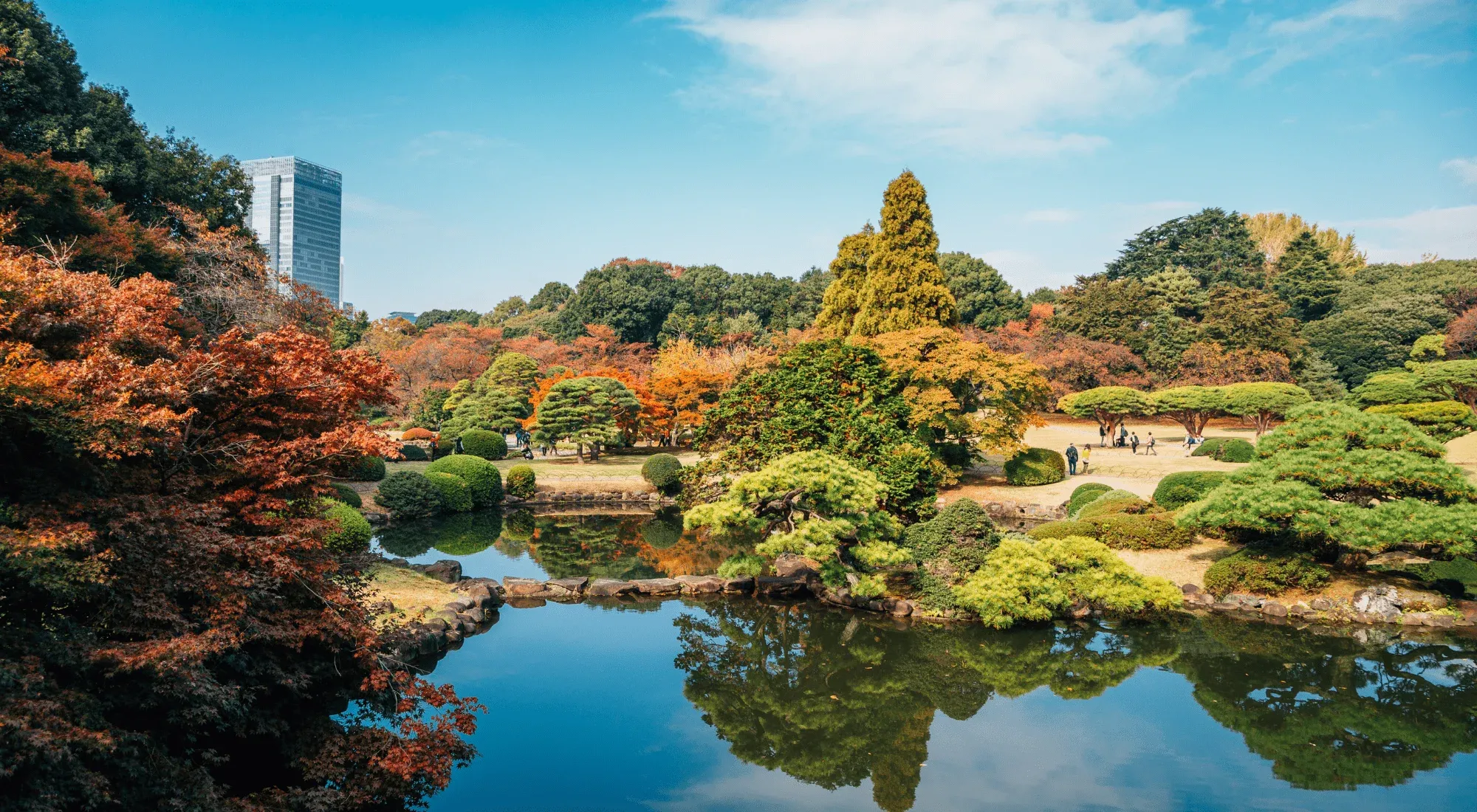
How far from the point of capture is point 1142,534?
13805 millimetres

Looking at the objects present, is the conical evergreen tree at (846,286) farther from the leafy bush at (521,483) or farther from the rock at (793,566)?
the rock at (793,566)

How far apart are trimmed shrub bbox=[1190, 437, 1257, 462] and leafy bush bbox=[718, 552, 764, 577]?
17.1 m

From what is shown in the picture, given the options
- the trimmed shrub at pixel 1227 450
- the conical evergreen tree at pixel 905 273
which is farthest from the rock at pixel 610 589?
the trimmed shrub at pixel 1227 450

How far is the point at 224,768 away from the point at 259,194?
148m

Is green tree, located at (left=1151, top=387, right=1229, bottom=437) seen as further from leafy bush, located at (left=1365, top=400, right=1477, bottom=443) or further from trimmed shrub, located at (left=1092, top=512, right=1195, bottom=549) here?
trimmed shrub, located at (left=1092, top=512, right=1195, bottom=549)

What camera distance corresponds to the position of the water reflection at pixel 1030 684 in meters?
7.35

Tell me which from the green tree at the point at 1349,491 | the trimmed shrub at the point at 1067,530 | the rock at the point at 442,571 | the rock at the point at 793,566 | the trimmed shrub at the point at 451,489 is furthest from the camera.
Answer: the trimmed shrub at the point at 451,489

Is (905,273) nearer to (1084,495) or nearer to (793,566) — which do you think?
(1084,495)

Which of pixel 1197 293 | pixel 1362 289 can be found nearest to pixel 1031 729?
pixel 1197 293

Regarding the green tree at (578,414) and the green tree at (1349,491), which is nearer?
the green tree at (1349,491)

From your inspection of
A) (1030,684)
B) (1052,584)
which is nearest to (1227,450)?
(1052,584)

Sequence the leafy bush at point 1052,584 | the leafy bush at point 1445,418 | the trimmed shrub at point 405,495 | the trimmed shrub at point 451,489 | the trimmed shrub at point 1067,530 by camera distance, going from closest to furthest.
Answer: the leafy bush at point 1052,584, the trimmed shrub at point 1067,530, the trimmed shrub at point 405,495, the trimmed shrub at point 451,489, the leafy bush at point 1445,418

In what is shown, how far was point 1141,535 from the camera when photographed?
13.8 meters

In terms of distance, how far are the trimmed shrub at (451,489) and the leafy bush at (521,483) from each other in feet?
5.18
